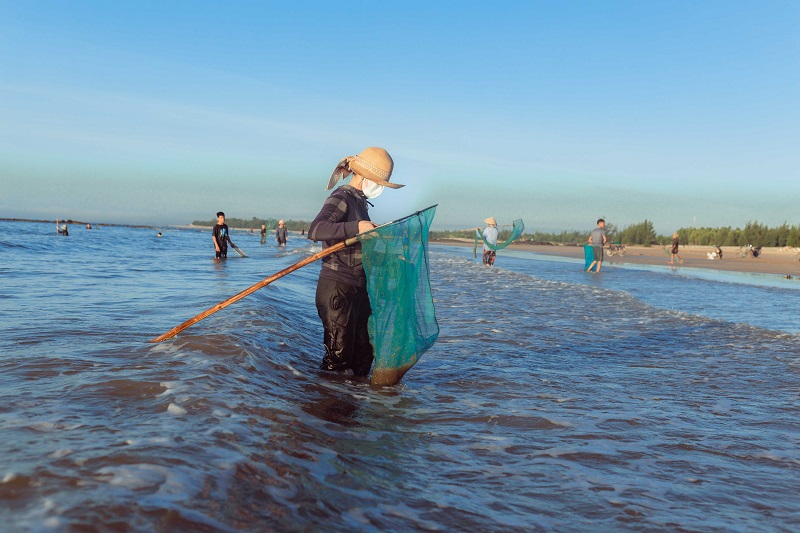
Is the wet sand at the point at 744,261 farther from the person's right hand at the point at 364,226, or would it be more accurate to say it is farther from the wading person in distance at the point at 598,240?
the person's right hand at the point at 364,226

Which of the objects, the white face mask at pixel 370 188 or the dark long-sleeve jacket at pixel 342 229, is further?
the white face mask at pixel 370 188

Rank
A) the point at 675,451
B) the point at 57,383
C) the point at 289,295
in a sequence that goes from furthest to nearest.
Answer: the point at 289,295 < the point at 57,383 < the point at 675,451

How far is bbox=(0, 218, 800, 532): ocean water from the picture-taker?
8.93ft

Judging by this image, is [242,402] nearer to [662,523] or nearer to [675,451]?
[662,523]

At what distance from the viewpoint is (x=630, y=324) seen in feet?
35.4

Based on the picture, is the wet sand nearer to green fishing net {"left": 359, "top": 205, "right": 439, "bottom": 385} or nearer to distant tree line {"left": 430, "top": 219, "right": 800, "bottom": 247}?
distant tree line {"left": 430, "top": 219, "right": 800, "bottom": 247}

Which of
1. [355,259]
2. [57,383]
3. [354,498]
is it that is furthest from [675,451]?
[57,383]

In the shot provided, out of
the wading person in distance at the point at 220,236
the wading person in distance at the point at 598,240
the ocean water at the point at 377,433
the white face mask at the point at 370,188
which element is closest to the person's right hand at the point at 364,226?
the white face mask at the point at 370,188

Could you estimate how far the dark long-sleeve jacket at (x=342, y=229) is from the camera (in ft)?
15.5

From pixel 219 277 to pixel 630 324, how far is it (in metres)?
10.3

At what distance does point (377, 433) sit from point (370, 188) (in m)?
2.08

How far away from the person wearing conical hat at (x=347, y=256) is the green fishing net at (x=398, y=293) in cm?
17

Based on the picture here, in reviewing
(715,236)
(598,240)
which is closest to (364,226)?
(598,240)

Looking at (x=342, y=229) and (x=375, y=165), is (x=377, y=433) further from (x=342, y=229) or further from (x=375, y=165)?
(x=375, y=165)
